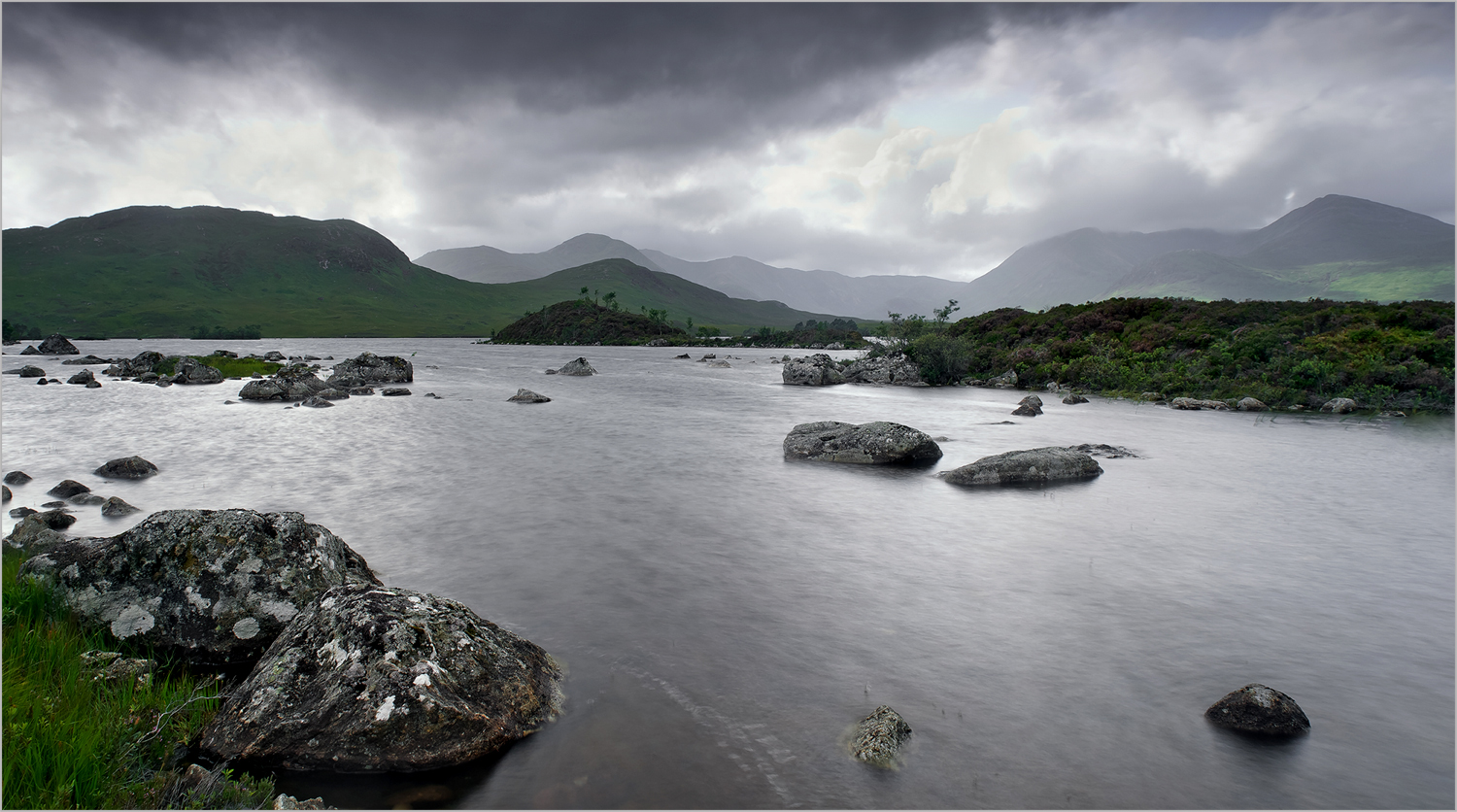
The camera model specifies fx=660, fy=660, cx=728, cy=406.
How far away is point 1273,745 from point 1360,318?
5681 centimetres

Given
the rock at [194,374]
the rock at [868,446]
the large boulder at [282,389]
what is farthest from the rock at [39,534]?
the rock at [194,374]

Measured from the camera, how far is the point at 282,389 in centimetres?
3922

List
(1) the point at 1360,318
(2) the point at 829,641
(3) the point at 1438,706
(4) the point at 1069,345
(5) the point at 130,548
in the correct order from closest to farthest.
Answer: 1. (3) the point at 1438,706
2. (5) the point at 130,548
3. (2) the point at 829,641
4. (1) the point at 1360,318
5. (4) the point at 1069,345

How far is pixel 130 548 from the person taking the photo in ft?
27.6

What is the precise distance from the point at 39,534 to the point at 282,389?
105 ft

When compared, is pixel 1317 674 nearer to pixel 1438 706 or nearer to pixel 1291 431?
pixel 1438 706

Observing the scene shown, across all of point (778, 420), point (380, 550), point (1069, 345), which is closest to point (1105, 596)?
point (380, 550)

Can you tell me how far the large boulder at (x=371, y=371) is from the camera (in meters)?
50.3

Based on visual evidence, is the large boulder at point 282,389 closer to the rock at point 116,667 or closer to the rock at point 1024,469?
the rock at point 116,667

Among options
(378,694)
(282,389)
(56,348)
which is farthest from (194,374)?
(56,348)

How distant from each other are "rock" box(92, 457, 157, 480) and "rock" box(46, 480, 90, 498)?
2.12 m

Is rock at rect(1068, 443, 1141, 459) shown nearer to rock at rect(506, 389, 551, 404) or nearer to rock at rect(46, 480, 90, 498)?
rock at rect(46, 480, 90, 498)

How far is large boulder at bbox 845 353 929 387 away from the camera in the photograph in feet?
203

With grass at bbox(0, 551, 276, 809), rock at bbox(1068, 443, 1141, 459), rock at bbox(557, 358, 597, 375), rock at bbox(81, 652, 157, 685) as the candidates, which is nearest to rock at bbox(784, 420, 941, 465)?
rock at bbox(1068, 443, 1141, 459)
